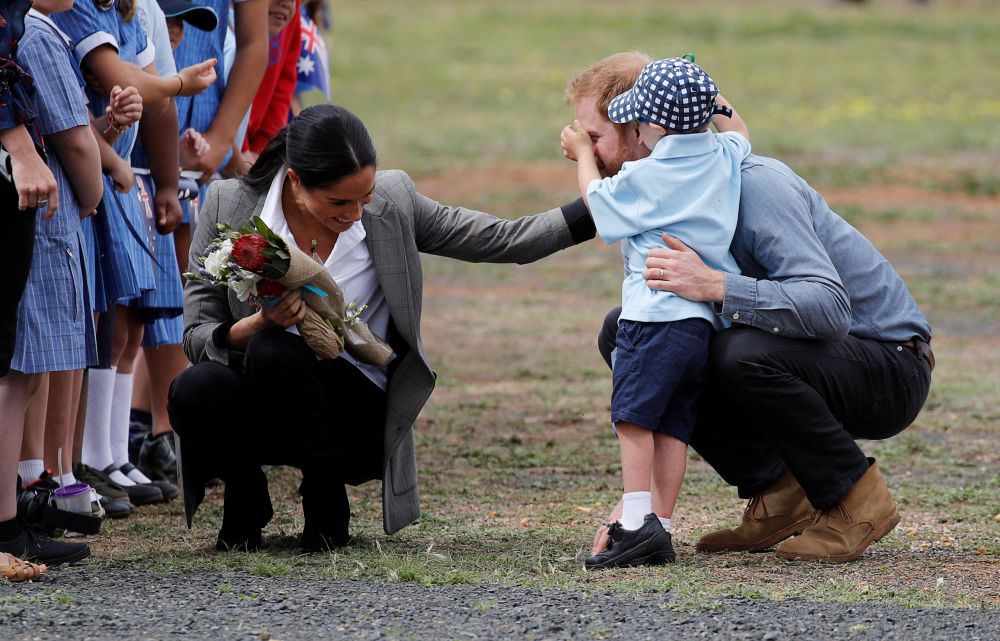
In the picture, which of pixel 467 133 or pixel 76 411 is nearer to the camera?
pixel 76 411

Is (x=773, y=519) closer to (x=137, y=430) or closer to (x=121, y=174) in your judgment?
(x=121, y=174)

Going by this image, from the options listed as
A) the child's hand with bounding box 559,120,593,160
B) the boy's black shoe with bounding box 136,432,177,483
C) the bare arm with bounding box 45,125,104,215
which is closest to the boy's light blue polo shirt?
the child's hand with bounding box 559,120,593,160

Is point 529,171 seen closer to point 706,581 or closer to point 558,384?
point 558,384

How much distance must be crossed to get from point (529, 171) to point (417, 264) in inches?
503

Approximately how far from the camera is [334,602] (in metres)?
3.73

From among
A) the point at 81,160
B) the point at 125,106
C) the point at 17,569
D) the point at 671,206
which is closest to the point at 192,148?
the point at 125,106

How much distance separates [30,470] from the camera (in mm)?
4695

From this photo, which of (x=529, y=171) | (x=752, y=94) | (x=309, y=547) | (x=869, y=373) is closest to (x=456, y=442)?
(x=309, y=547)

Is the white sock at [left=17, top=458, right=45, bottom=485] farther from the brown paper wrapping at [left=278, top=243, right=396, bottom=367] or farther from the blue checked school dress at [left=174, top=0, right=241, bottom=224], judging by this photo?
the blue checked school dress at [left=174, top=0, right=241, bottom=224]

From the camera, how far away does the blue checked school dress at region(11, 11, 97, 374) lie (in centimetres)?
412

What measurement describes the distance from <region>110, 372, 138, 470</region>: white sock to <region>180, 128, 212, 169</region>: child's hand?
2.79 ft

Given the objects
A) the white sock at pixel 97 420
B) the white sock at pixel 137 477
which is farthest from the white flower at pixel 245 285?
the white sock at pixel 137 477

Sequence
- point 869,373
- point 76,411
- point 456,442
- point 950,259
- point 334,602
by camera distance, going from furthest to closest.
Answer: point 950,259 → point 456,442 → point 76,411 → point 869,373 → point 334,602

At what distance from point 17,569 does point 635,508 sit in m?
1.66
